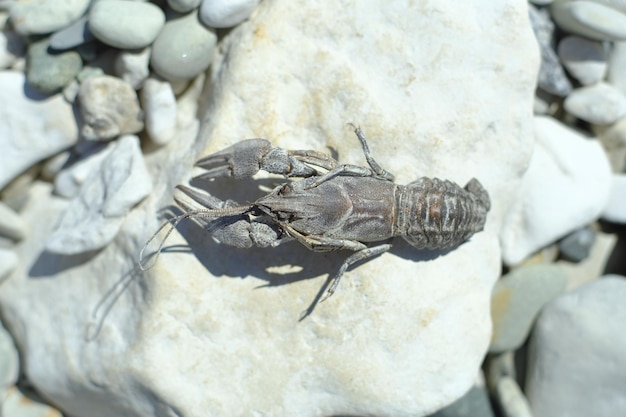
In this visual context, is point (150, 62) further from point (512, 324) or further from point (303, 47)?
point (512, 324)

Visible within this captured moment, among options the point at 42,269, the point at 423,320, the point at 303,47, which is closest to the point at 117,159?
the point at 42,269

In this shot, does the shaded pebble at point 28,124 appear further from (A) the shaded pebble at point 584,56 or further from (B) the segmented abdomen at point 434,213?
(A) the shaded pebble at point 584,56

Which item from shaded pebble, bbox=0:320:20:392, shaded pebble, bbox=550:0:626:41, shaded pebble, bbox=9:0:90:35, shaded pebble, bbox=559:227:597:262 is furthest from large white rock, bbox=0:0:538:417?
shaded pebble, bbox=559:227:597:262

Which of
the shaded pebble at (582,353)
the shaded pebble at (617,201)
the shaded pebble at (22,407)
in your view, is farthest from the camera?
the shaded pebble at (617,201)

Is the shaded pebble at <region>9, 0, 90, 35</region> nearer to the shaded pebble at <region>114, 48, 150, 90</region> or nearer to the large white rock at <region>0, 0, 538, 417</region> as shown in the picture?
the shaded pebble at <region>114, 48, 150, 90</region>

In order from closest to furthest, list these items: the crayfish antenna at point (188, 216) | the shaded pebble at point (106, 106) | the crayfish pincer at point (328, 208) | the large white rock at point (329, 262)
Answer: the crayfish antenna at point (188, 216), the crayfish pincer at point (328, 208), the large white rock at point (329, 262), the shaded pebble at point (106, 106)

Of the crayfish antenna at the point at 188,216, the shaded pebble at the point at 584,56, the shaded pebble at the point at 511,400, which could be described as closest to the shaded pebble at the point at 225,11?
the crayfish antenna at the point at 188,216

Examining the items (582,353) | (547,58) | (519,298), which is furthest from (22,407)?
(547,58)
